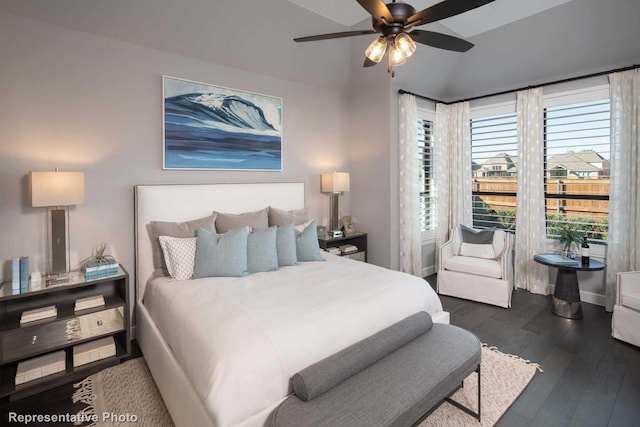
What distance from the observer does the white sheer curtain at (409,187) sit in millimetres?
4320

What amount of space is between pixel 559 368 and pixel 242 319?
2454 millimetres

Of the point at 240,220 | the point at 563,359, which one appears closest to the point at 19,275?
the point at 240,220

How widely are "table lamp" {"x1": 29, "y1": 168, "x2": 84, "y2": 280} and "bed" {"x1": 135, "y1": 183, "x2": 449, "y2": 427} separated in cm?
54

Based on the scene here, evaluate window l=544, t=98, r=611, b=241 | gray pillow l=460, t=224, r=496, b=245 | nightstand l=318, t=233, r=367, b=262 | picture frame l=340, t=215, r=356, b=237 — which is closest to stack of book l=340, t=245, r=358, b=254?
nightstand l=318, t=233, r=367, b=262

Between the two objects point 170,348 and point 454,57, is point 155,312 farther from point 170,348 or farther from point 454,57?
point 454,57

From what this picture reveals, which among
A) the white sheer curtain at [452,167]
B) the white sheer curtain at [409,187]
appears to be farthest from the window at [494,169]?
the white sheer curtain at [409,187]

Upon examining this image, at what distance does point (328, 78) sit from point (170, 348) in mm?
3649

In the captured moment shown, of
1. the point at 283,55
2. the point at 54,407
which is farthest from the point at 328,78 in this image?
the point at 54,407

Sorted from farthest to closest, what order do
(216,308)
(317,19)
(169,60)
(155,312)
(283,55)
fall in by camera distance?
(283,55) → (317,19) → (169,60) → (155,312) → (216,308)

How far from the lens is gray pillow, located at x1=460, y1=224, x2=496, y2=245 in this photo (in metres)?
4.17

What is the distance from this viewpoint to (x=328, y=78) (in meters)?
4.32

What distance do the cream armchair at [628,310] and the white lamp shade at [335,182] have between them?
9.67ft

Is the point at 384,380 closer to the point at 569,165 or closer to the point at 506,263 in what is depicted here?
the point at 506,263

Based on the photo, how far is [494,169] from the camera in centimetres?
461
